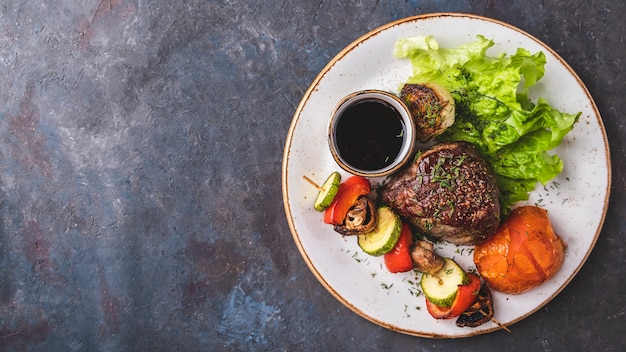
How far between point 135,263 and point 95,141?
2.54 feet

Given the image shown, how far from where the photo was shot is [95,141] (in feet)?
11.2

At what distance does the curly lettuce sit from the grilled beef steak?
0.15 meters

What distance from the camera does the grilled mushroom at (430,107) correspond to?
2809 mm

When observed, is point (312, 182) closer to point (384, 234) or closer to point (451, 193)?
point (384, 234)

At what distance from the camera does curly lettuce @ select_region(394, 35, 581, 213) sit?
111 inches

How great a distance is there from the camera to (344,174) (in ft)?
9.82

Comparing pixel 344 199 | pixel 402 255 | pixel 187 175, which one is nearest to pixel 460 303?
pixel 402 255

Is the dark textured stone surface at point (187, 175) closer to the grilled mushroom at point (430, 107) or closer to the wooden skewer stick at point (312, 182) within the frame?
the wooden skewer stick at point (312, 182)

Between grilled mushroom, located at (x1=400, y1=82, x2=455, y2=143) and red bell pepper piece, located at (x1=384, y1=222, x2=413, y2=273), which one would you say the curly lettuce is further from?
red bell pepper piece, located at (x1=384, y1=222, x2=413, y2=273)

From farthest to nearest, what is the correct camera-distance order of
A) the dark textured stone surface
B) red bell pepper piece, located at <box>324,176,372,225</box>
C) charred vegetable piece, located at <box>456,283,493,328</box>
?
the dark textured stone surface → charred vegetable piece, located at <box>456,283,493,328</box> → red bell pepper piece, located at <box>324,176,372,225</box>

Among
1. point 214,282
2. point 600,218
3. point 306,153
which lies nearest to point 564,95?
point 600,218

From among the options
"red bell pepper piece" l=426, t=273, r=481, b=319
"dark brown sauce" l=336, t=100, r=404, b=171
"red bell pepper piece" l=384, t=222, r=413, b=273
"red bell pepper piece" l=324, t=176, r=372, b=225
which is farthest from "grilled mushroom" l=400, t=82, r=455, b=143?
"red bell pepper piece" l=426, t=273, r=481, b=319

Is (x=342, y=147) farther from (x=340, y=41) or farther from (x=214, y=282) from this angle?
(x=214, y=282)

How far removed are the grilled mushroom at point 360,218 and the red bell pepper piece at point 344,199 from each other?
3 cm
